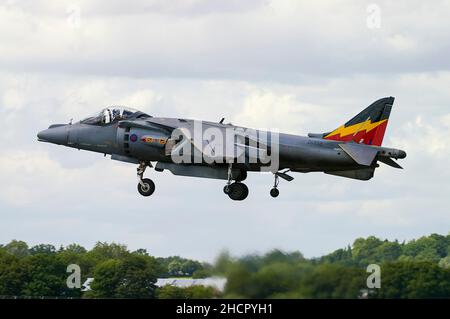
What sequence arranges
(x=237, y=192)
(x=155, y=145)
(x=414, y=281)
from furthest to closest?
(x=237, y=192), (x=155, y=145), (x=414, y=281)

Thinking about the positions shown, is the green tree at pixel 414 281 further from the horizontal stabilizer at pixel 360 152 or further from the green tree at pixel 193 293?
the horizontal stabilizer at pixel 360 152

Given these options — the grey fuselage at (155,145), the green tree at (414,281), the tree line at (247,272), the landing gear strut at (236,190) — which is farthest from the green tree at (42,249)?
the green tree at (414,281)

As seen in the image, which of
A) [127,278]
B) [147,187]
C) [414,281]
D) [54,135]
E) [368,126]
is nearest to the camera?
[414,281]

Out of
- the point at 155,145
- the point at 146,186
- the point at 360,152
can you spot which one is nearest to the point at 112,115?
the point at 155,145

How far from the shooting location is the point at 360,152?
5419 cm

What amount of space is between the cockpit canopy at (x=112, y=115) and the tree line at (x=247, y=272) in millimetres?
4595

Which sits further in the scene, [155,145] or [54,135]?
[54,135]

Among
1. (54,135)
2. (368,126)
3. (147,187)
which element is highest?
(54,135)

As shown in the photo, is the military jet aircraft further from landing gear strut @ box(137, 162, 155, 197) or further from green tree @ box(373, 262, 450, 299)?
green tree @ box(373, 262, 450, 299)

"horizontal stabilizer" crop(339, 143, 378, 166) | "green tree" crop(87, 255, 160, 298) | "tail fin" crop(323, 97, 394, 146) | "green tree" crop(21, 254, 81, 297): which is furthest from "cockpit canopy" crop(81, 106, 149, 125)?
"horizontal stabilizer" crop(339, 143, 378, 166)

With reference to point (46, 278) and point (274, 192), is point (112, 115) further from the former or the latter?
point (46, 278)

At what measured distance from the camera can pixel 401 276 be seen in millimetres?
45562

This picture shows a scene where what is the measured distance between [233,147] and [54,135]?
24.1ft
